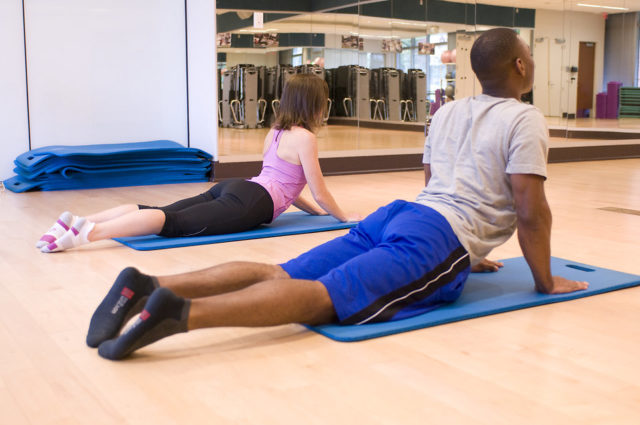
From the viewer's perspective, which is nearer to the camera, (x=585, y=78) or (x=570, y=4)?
(x=570, y=4)

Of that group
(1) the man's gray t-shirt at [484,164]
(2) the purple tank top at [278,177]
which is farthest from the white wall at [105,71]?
(1) the man's gray t-shirt at [484,164]

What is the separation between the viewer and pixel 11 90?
5.89m

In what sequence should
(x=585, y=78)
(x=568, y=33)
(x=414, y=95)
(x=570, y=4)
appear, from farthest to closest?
(x=585, y=78) → (x=568, y=33) → (x=570, y=4) → (x=414, y=95)

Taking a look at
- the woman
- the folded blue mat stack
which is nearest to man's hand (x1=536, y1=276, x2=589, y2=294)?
the woman

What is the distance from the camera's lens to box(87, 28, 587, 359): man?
194cm

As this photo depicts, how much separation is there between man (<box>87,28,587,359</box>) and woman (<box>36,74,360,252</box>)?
1.24 m

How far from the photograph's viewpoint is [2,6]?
5.76 m

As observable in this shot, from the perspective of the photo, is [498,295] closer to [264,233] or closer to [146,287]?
[146,287]

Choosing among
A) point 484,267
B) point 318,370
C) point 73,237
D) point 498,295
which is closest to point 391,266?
point 318,370

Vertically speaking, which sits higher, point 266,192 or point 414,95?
point 414,95

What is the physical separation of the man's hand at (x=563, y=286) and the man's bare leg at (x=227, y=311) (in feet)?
2.94

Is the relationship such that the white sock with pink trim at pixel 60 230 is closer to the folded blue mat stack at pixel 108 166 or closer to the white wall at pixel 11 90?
the folded blue mat stack at pixel 108 166

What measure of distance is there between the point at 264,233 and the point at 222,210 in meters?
0.27

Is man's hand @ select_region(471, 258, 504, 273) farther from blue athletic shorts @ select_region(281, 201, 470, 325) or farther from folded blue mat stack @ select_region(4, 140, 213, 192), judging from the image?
folded blue mat stack @ select_region(4, 140, 213, 192)
